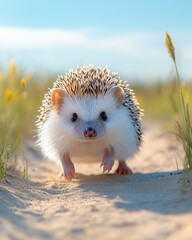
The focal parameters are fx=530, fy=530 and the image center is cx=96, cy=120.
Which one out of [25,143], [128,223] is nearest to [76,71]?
[128,223]

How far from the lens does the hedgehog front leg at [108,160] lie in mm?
5785

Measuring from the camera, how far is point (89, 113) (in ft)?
18.3

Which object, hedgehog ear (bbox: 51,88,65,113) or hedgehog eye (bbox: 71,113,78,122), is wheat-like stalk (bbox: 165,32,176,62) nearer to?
hedgehog eye (bbox: 71,113,78,122)

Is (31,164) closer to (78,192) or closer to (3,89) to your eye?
(3,89)

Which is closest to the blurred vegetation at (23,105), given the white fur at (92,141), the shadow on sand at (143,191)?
the white fur at (92,141)

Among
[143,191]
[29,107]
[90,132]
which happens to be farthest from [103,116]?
[29,107]

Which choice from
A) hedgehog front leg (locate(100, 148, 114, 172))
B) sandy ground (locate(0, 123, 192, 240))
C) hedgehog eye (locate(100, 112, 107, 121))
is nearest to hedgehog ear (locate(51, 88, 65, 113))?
hedgehog eye (locate(100, 112, 107, 121))

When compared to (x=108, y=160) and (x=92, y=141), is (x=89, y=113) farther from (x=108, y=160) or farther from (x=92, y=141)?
(x=108, y=160)

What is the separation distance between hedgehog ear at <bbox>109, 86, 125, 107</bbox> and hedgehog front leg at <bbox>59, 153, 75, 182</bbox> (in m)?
0.85

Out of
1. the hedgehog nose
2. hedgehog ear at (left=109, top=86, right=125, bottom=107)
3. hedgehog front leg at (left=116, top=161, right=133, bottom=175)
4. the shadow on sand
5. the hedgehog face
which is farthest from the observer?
hedgehog front leg at (left=116, top=161, right=133, bottom=175)

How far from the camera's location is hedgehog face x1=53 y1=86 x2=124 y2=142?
18.1 ft

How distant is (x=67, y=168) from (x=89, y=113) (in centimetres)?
78

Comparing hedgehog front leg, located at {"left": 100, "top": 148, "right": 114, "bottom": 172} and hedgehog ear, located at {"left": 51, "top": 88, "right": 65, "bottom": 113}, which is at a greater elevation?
hedgehog ear, located at {"left": 51, "top": 88, "right": 65, "bottom": 113}

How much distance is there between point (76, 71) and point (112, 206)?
242 centimetres
